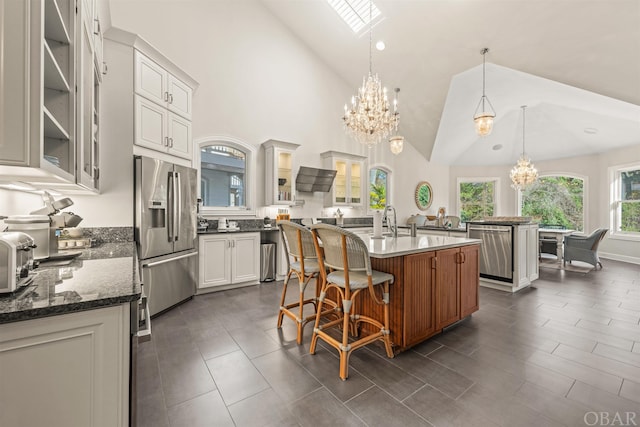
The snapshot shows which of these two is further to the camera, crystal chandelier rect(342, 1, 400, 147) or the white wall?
the white wall

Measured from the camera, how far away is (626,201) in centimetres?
664

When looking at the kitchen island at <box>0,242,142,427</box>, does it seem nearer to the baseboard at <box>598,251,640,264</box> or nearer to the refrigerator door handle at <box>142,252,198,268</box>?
the refrigerator door handle at <box>142,252,198,268</box>

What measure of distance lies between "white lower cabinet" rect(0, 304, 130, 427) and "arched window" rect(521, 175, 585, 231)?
30.9 ft

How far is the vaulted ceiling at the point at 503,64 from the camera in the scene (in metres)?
3.62

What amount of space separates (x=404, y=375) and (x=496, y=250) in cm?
329

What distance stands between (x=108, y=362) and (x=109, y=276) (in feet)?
1.56

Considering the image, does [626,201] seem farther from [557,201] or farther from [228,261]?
[228,261]

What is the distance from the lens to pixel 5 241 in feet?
3.22

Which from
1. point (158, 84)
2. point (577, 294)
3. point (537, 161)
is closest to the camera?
point (158, 84)

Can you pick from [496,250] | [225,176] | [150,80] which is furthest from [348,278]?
[225,176]

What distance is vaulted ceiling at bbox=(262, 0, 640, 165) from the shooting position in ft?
11.9

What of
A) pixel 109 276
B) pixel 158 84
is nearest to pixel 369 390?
pixel 109 276

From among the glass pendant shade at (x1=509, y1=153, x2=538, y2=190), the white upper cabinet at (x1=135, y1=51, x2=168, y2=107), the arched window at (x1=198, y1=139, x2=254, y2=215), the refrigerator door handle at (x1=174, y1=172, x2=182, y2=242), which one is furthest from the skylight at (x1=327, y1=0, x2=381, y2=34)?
the glass pendant shade at (x1=509, y1=153, x2=538, y2=190)

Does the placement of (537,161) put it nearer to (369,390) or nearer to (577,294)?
(577,294)
